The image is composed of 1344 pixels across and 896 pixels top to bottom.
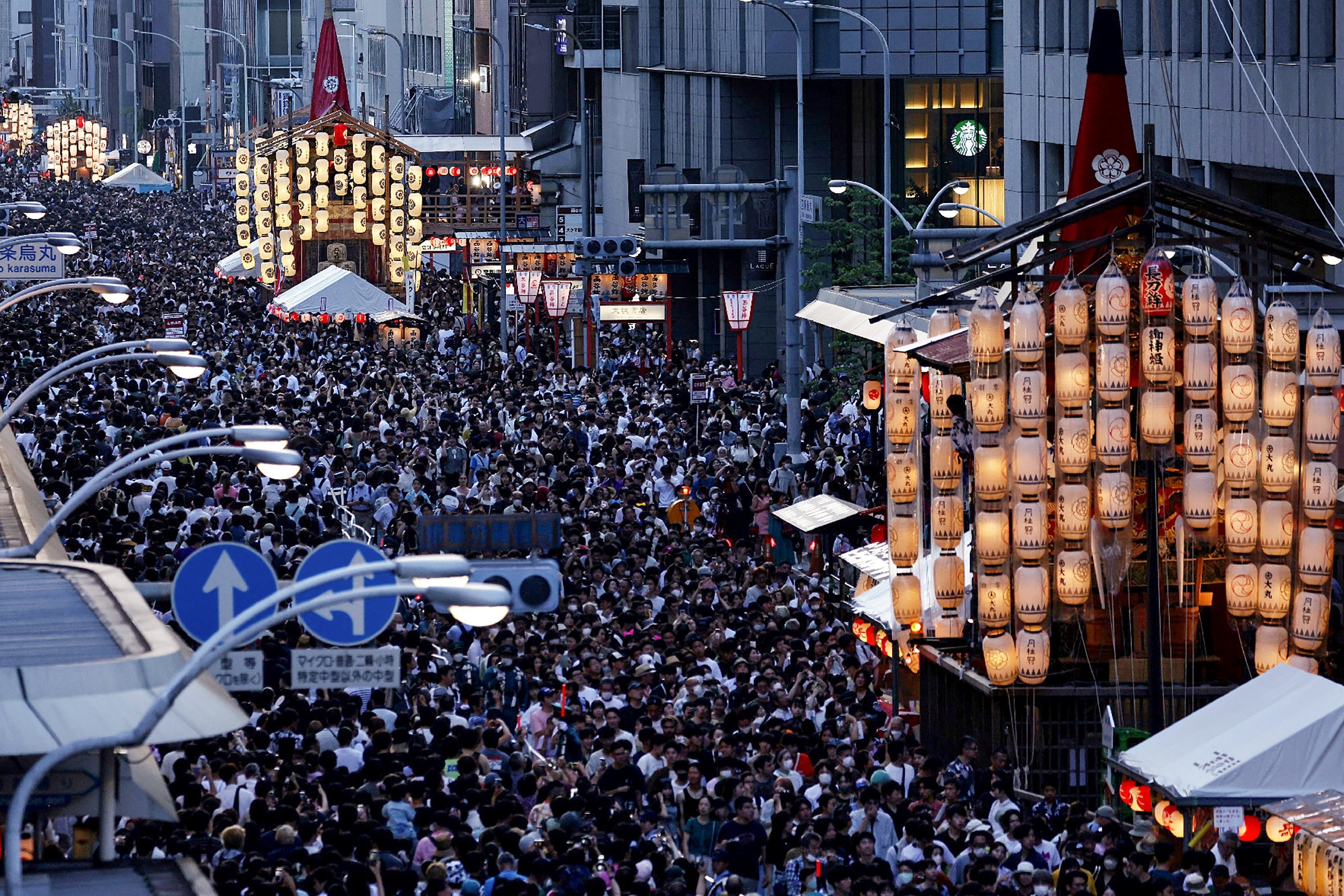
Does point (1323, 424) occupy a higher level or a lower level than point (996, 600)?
higher

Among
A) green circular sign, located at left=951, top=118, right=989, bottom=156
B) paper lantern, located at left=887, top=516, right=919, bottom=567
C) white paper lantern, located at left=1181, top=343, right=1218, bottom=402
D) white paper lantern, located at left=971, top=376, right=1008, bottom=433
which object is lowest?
paper lantern, located at left=887, top=516, right=919, bottom=567

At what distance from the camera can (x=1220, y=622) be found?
21.1 metres

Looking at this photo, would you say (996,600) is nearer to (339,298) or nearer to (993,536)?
(993,536)

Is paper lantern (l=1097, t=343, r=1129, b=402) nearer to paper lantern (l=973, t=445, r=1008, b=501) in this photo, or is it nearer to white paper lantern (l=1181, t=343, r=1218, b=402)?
white paper lantern (l=1181, t=343, r=1218, b=402)

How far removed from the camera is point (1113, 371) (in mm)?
19578

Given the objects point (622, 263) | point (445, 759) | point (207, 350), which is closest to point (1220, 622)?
point (445, 759)

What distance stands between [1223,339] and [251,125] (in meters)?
102

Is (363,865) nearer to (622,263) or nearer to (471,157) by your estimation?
(622,263)

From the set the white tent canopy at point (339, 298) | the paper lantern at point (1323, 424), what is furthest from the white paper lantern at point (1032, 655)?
the white tent canopy at point (339, 298)

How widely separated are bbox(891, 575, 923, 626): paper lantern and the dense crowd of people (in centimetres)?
73

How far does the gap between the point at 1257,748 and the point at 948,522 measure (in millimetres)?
5225

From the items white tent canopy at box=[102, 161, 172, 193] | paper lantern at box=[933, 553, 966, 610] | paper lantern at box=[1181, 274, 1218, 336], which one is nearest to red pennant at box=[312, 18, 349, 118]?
white tent canopy at box=[102, 161, 172, 193]

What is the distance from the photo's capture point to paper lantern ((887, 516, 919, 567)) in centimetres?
2211

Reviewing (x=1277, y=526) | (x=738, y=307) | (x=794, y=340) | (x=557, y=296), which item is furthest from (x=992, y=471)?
(x=557, y=296)
